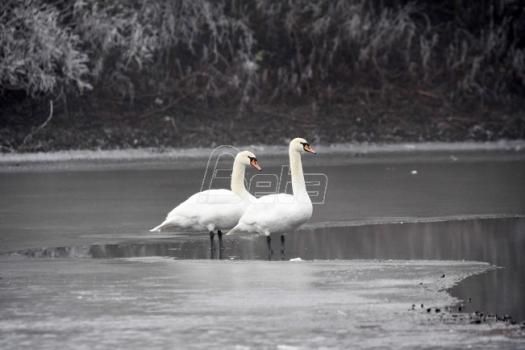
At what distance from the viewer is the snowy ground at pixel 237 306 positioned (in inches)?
271

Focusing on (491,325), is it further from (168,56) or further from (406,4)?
(406,4)

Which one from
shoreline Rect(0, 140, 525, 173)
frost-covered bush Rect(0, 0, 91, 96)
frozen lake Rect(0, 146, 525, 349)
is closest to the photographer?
frozen lake Rect(0, 146, 525, 349)

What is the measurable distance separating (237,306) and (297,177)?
3.37 m

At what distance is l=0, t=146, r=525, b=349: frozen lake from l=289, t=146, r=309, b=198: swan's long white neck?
52cm

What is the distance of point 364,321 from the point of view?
736 centimetres

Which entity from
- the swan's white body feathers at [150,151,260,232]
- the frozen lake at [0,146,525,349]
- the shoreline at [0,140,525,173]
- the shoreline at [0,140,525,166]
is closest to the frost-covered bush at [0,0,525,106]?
the shoreline at [0,140,525,166]

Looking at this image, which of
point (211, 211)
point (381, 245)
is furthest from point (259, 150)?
point (211, 211)

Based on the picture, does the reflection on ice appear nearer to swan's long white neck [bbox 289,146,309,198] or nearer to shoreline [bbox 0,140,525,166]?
swan's long white neck [bbox 289,146,309,198]

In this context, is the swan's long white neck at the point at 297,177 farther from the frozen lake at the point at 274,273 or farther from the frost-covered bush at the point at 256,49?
the frost-covered bush at the point at 256,49

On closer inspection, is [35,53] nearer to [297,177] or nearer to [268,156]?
[268,156]

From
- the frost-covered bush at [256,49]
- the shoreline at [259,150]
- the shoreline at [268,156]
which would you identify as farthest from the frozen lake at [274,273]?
the frost-covered bush at [256,49]

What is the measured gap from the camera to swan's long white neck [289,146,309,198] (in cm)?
1089

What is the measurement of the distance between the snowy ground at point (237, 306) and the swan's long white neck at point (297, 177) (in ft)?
3.66

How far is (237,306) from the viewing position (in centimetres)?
788
